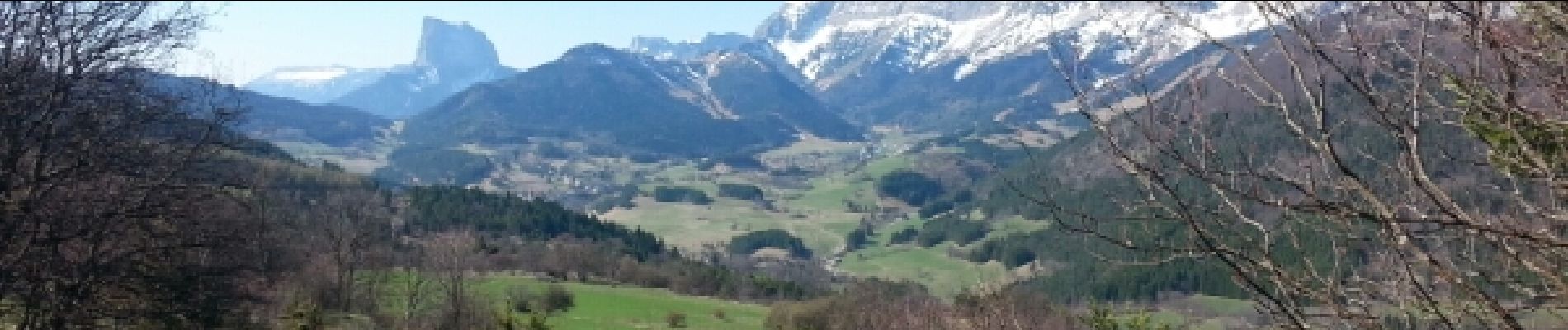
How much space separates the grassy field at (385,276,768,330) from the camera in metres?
55.3

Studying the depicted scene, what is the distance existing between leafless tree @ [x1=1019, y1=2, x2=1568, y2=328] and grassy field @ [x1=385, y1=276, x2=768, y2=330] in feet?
154

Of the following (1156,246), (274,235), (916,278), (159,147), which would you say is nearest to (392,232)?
(274,235)

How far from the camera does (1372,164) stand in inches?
157

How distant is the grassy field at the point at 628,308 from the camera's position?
5529 cm

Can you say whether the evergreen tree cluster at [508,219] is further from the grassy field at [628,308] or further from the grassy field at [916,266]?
the grassy field at [628,308]

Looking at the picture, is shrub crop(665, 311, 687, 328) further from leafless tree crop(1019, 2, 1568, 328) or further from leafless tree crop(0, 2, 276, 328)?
leafless tree crop(1019, 2, 1568, 328)

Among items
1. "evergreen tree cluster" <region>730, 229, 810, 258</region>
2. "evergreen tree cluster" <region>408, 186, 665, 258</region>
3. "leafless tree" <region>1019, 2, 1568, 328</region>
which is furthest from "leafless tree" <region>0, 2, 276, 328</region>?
"evergreen tree cluster" <region>730, 229, 810, 258</region>

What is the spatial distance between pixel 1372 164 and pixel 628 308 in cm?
5946

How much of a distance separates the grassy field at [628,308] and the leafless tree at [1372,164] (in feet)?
154

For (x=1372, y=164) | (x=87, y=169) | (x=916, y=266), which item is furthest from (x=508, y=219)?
(x=1372, y=164)

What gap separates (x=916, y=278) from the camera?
429ft

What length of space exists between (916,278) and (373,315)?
9511cm

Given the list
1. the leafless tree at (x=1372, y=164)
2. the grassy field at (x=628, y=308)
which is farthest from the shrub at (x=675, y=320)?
the leafless tree at (x=1372, y=164)

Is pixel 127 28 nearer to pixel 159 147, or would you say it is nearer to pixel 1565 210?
pixel 159 147
